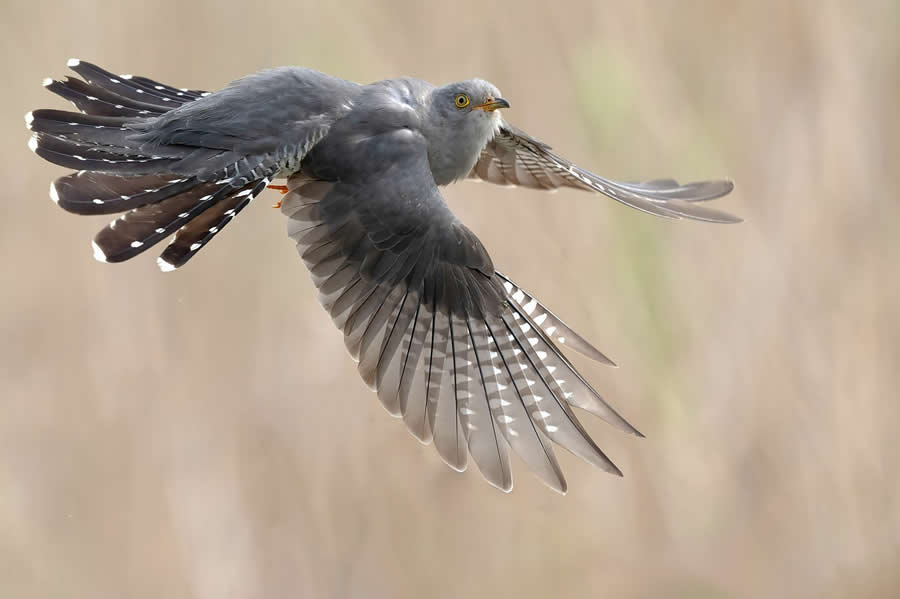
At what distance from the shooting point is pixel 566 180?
10.9 ft

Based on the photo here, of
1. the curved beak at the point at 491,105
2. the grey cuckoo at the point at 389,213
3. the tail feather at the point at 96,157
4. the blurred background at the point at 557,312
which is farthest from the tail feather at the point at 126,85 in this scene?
the curved beak at the point at 491,105

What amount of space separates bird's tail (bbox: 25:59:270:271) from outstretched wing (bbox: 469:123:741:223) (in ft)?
2.98

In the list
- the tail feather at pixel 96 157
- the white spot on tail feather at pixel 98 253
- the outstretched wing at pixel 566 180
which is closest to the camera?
the white spot on tail feather at pixel 98 253

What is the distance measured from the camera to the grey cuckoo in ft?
8.50

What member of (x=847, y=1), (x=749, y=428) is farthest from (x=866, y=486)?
(x=847, y=1)

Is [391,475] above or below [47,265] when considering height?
below

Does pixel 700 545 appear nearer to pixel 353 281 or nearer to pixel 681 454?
pixel 681 454

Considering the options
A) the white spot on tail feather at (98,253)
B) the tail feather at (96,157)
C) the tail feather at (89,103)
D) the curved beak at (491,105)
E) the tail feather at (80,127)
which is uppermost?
the curved beak at (491,105)

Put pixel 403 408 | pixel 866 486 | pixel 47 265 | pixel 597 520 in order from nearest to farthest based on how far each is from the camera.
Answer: pixel 403 408 → pixel 47 265 → pixel 597 520 → pixel 866 486

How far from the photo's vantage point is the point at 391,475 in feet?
11.7

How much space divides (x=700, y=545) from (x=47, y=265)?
251 cm

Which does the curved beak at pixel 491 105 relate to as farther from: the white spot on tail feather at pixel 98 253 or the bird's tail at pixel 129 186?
the white spot on tail feather at pixel 98 253

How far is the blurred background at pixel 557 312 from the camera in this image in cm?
346

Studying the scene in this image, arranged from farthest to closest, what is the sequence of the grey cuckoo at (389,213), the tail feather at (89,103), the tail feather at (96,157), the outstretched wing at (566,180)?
the outstretched wing at (566,180), the tail feather at (89,103), the grey cuckoo at (389,213), the tail feather at (96,157)
